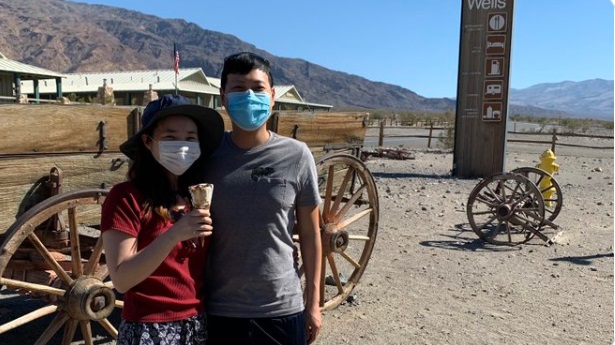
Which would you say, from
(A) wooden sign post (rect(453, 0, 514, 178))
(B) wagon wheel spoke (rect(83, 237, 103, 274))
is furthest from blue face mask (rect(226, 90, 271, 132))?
(A) wooden sign post (rect(453, 0, 514, 178))

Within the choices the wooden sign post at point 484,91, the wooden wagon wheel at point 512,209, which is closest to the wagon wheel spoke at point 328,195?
the wooden wagon wheel at point 512,209

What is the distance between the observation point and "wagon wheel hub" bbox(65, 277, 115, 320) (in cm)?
297

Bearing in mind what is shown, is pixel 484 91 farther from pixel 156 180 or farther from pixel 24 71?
pixel 24 71

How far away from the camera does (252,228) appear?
78.2 inches

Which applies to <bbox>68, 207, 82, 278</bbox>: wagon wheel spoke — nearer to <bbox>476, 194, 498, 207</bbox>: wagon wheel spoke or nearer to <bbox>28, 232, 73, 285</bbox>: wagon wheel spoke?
<bbox>28, 232, 73, 285</bbox>: wagon wheel spoke

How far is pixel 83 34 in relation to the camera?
178000 millimetres

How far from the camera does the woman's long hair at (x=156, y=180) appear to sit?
73.2 inches

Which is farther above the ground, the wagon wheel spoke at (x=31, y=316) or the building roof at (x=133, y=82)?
the building roof at (x=133, y=82)

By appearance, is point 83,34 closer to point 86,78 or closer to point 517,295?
point 86,78

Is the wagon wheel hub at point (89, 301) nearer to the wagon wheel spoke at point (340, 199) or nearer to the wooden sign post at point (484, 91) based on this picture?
the wagon wheel spoke at point (340, 199)

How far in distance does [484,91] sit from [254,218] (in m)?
13.2

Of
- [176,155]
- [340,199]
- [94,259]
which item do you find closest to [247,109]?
[176,155]

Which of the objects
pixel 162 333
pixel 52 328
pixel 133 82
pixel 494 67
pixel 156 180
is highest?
pixel 133 82

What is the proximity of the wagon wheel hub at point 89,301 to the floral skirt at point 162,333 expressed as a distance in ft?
3.73
